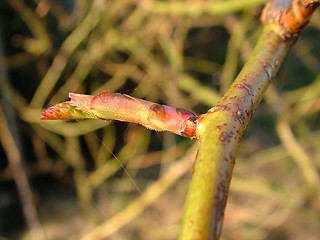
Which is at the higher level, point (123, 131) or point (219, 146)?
point (123, 131)

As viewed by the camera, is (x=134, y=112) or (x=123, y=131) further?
(x=123, y=131)

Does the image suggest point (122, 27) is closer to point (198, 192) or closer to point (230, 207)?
point (230, 207)

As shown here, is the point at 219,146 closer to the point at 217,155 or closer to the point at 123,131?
the point at 217,155

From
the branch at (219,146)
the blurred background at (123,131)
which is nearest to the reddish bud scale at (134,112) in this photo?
the branch at (219,146)

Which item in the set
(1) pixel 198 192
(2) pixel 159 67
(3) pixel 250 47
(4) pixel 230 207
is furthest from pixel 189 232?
(4) pixel 230 207

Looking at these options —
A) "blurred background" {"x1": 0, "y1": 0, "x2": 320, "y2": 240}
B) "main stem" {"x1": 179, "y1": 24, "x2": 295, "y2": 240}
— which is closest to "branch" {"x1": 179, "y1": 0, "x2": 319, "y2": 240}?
"main stem" {"x1": 179, "y1": 24, "x2": 295, "y2": 240}

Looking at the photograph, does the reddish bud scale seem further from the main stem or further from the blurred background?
the blurred background

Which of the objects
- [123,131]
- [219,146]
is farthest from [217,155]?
[123,131]
